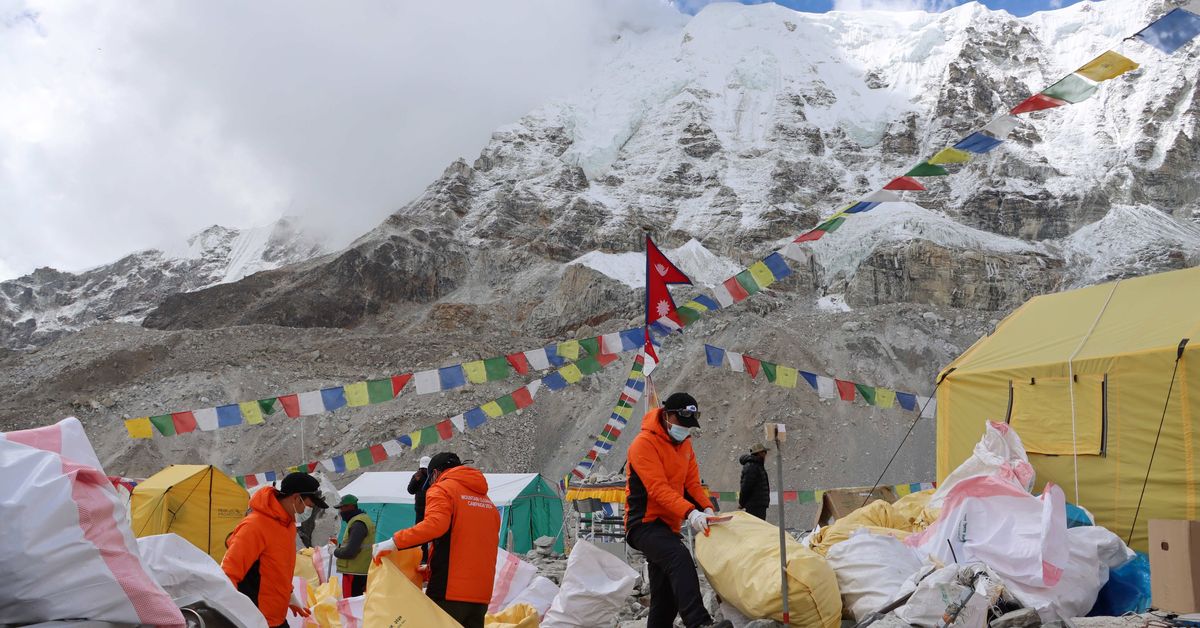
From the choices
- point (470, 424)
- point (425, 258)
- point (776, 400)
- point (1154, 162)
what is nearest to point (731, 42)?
point (1154, 162)

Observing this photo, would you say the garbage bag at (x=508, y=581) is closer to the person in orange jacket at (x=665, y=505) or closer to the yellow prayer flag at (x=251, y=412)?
the person in orange jacket at (x=665, y=505)

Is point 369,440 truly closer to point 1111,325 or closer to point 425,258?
point 1111,325

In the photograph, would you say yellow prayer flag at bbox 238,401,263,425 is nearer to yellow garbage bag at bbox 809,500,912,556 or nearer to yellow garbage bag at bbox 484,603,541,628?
yellow garbage bag at bbox 484,603,541,628

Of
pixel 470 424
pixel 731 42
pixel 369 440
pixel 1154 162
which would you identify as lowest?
pixel 369 440

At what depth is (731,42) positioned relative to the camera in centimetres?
8469

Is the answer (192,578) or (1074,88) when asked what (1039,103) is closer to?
(1074,88)

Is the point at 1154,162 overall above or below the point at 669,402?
above

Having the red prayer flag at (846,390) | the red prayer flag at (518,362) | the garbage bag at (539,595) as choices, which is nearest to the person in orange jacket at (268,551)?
the garbage bag at (539,595)

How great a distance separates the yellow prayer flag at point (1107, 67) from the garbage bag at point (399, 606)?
7.57m

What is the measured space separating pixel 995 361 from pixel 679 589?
5.79 m

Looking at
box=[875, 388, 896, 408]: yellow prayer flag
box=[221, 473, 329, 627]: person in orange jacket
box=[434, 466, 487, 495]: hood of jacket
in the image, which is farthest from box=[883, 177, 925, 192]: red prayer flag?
box=[221, 473, 329, 627]: person in orange jacket

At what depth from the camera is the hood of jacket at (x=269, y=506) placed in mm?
4434

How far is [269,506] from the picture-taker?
4465 millimetres

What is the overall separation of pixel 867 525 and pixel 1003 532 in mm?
1585
